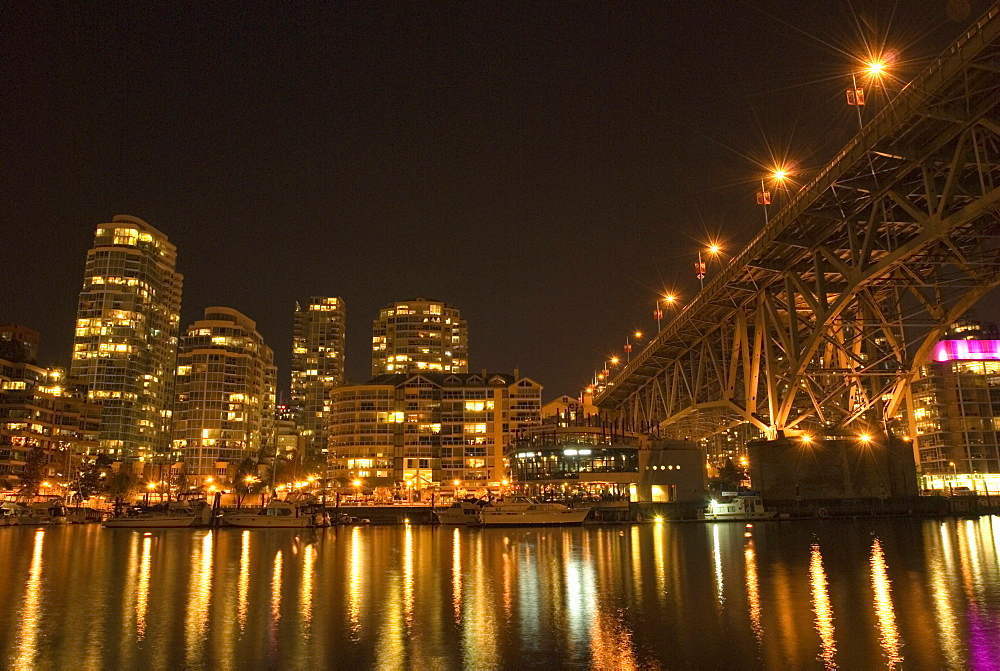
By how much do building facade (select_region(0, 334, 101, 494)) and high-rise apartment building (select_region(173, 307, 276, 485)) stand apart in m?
29.8

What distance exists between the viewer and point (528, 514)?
71750 millimetres

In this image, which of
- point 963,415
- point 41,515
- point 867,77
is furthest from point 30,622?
point 963,415

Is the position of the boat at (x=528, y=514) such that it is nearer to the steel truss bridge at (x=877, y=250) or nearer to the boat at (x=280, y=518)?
the boat at (x=280, y=518)

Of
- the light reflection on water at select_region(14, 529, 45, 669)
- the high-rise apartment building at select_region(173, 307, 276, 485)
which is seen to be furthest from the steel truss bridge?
the high-rise apartment building at select_region(173, 307, 276, 485)

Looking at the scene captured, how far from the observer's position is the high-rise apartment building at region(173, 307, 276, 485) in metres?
167

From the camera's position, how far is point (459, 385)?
147 meters

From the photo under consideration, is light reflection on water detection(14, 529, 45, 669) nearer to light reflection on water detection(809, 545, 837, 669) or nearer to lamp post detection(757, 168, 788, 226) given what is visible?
light reflection on water detection(809, 545, 837, 669)

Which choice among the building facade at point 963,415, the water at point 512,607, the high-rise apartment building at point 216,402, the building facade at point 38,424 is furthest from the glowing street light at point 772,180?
the high-rise apartment building at point 216,402

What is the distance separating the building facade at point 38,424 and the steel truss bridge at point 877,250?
95485mm

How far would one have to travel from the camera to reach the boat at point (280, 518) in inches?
2835

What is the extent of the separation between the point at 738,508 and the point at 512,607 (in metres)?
57.0

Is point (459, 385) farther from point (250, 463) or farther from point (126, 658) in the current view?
point (126, 658)

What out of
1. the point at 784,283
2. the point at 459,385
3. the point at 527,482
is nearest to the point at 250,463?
the point at 459,385

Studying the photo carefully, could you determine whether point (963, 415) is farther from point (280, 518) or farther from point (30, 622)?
point (30, 622)
